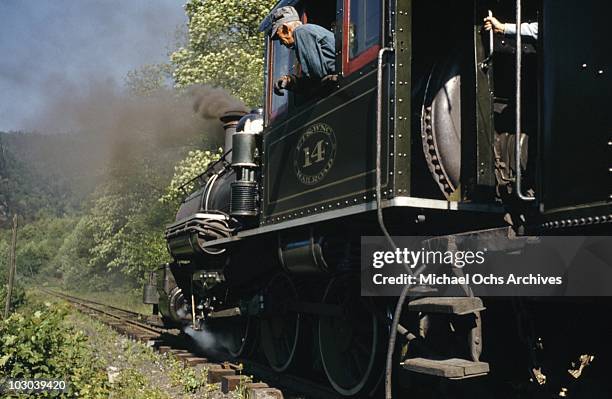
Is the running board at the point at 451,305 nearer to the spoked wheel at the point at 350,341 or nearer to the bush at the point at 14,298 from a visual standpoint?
the spoked wheel at the point at 350,341

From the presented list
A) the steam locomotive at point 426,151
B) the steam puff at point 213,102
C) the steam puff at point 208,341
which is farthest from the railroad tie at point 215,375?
the steam puff at point 213,102

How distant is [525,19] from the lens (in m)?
4.38

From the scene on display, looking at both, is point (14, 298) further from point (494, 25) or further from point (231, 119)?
point (494, 25)

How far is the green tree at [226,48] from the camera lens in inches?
727

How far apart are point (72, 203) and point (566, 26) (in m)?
108

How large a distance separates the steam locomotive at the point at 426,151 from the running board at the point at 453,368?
0.01 m

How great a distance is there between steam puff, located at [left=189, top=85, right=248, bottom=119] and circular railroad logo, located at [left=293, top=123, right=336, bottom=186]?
306 inches

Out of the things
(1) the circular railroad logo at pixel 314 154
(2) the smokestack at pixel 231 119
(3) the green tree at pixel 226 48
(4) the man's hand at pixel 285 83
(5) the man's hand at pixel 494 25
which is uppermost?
(3) the green tree at pixel 226 48

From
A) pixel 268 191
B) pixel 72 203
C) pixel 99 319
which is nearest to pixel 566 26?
pixel 268 191

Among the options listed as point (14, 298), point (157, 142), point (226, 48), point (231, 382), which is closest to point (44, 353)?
point (231, 382)

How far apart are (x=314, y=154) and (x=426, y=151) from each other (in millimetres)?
1138

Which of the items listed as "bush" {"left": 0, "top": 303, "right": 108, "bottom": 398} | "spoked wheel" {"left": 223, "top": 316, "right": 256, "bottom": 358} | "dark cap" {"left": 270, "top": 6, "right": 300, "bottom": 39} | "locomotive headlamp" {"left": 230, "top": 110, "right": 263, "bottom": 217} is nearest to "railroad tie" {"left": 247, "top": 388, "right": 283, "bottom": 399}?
"bush" {"left": 0, "top": 303, "right": 108, "bottom": 398}

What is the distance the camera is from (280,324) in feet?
25.7

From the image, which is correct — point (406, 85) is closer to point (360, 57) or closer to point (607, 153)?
point (360, 57)
